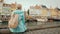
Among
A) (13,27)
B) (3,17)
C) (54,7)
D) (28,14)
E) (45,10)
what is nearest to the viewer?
(13,27)

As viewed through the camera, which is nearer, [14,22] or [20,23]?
[14,22]

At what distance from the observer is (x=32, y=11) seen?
4.91m

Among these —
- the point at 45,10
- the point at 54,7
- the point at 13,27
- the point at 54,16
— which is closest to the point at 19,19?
the point at 13,27

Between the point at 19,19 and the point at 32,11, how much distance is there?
236 centimetres

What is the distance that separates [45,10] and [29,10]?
655 millimetres

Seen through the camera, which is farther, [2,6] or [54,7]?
[54,7]

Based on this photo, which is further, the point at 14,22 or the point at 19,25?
the point at 19,25

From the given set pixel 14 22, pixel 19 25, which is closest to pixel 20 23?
pixel 19 25

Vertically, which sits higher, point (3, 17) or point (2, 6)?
point (2, 6)

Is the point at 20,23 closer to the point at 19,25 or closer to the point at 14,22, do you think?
the point at 19,25

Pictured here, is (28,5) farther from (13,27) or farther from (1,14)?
(13,27)

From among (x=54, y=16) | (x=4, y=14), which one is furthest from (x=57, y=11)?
(x=4, y=14)

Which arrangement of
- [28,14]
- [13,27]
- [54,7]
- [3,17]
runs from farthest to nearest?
[54,7], [28,14], [3,17], [13,27]

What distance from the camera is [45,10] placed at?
17.0 ft
